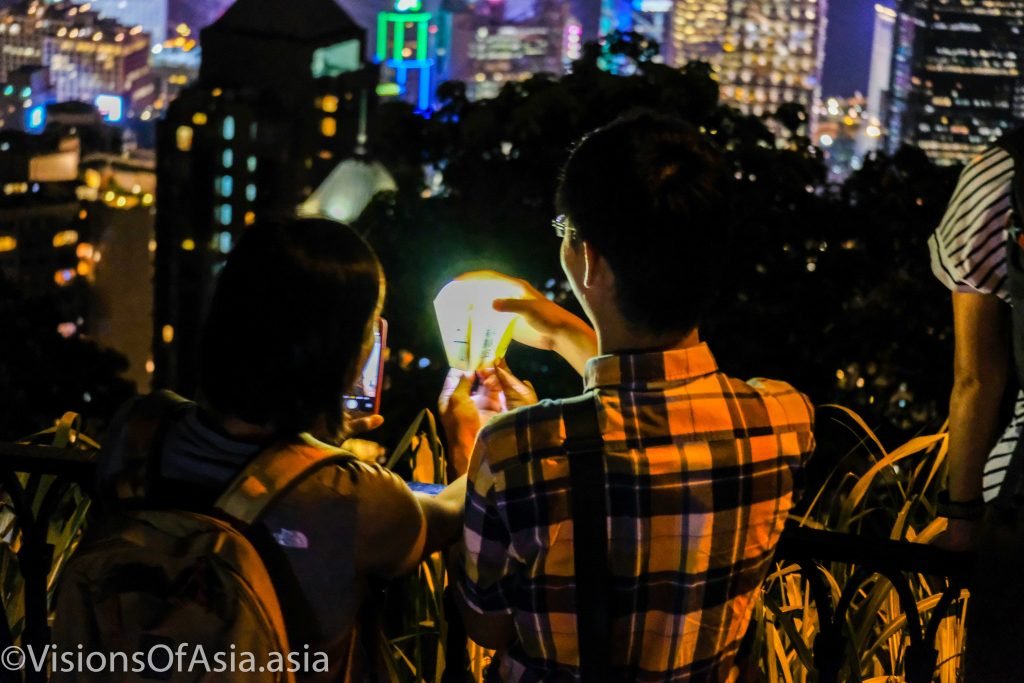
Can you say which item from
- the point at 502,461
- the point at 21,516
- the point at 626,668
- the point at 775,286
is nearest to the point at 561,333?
the point at 502,461

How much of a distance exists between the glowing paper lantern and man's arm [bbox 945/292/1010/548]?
27.4 inches

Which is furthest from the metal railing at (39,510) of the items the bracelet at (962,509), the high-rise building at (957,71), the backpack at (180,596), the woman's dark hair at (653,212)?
the high-rise building at (957,71)

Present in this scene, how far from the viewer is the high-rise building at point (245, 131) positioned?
39531mm

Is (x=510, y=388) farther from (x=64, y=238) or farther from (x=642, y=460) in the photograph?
(x=64, y=238)

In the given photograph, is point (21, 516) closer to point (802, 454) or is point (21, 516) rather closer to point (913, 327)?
point (802, 454)

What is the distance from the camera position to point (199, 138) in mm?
43375

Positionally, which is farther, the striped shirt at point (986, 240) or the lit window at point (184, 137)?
the lit window at point (184, 137)

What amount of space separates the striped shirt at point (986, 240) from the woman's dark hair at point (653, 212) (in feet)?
1.74

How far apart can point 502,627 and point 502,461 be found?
0.24 m

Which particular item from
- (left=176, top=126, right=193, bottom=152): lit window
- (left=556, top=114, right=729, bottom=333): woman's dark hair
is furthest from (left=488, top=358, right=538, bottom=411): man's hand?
(left=176, top=126, right=193, bottom=152): lit window

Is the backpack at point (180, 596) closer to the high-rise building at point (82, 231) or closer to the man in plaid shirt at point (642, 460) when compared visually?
the man in plaid shirt at point (642, 460)

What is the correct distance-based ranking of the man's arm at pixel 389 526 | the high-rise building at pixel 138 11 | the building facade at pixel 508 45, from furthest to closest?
1. the high-rise building at pixel 138 11
2. the building facade at pixel 508 45
3. the man's arm at pixel 389 526

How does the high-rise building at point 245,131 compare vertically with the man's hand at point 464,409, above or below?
below

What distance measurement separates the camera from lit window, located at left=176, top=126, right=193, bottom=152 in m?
42.9
